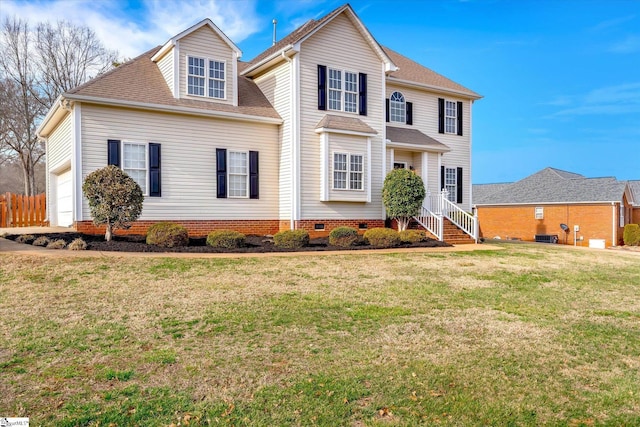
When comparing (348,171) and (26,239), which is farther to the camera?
(348,171)

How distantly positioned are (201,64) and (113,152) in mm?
4358

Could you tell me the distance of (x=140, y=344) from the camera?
18.6 ft

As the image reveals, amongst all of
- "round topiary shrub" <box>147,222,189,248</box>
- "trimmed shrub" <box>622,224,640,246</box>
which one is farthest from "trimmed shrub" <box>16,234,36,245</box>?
"trimmed shrub" <box>622,224,640,246</box>

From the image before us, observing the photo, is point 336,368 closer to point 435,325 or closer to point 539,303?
point 435,325

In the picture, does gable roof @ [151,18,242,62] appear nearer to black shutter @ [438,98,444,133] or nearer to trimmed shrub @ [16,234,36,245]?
trimmed shrub @ [16,234,36,245]

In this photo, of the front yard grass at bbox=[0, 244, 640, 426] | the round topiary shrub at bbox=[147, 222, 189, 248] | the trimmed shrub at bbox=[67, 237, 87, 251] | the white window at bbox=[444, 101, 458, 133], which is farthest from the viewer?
the white window at bbox=[444, 101, 458, 133]

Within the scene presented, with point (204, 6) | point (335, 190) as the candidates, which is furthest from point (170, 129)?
point (335, 190)

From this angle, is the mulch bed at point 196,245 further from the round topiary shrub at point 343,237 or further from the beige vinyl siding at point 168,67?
the beige vinyl siding at point 168,67

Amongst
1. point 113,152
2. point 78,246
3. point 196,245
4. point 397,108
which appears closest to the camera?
point 78,246

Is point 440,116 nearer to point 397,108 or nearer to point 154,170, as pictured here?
point 397,108

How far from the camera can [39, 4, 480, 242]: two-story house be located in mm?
15297

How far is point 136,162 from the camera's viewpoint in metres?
15.4

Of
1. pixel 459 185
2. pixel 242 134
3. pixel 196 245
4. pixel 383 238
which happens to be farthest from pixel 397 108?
pixel 196 245

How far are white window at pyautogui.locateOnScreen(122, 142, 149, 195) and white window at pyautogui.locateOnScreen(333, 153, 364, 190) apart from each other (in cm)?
652
